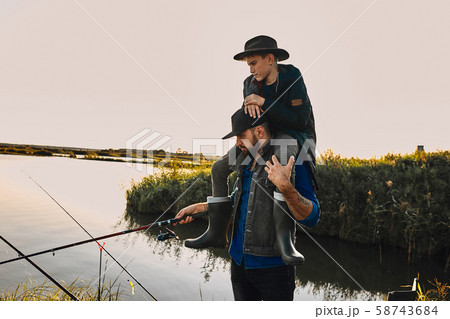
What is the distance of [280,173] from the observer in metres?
1.54

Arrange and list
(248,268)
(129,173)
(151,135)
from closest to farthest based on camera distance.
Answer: (248,268) → (151,135) → (129,173)

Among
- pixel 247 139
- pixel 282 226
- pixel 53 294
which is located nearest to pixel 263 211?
pixel 282 226

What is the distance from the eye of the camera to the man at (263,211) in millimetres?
1596

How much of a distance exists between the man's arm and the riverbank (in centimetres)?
511

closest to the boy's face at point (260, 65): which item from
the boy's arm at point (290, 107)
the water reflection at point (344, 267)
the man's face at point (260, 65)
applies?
the man's face at point (260, 65)

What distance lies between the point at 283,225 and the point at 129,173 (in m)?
10.9

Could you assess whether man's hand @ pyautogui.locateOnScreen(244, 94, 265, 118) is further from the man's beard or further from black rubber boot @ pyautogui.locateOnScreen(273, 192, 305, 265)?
black rubber boot @ pyautogui.locateOnScreen(273, 192, 305, 265)

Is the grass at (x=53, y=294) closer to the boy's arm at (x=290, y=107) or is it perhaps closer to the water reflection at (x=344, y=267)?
the water reflection at (x=344, y=267)

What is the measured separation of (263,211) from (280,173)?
32 cm
